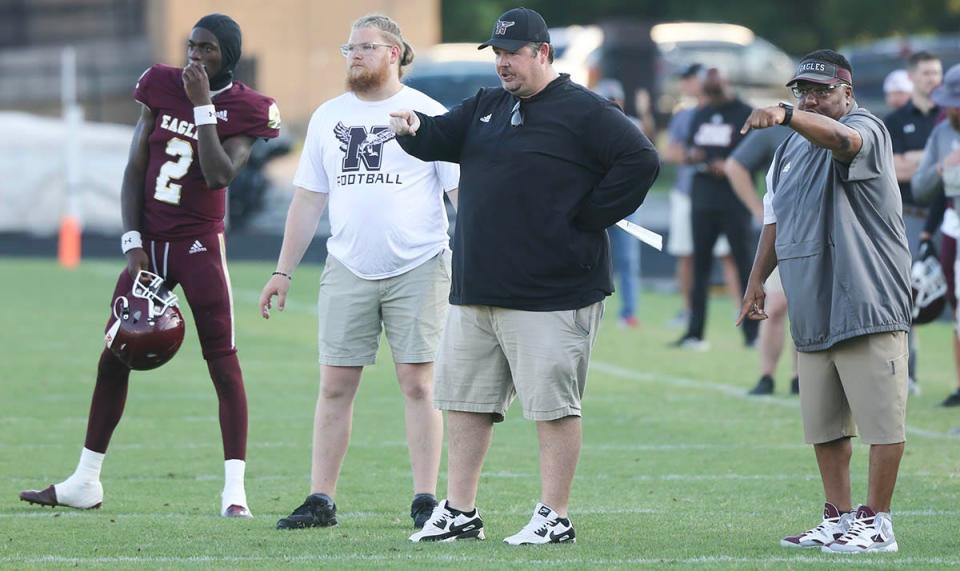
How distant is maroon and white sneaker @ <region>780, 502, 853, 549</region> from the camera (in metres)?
6.83

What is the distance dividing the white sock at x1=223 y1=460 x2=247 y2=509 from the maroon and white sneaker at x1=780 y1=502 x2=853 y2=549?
7.82 ft

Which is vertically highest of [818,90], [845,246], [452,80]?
[452,80]

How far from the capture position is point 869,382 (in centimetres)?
675

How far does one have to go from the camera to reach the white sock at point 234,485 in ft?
25.4

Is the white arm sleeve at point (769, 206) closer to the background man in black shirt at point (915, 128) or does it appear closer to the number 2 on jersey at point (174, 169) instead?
the number 2 on jersey at point (174, 169)

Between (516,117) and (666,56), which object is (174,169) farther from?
(666,56)

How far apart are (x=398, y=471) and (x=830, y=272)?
3.05m

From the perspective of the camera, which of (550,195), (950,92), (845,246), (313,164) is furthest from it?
(950,92)

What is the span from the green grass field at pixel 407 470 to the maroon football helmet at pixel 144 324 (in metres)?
0.71

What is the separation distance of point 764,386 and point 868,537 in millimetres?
5308

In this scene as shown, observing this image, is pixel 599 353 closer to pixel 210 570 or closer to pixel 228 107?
pixel 228 107

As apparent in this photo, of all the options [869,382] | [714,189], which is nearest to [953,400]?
[714,189]

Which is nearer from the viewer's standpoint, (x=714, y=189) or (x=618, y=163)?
(x=618, y=163)

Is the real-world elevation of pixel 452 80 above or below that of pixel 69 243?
above
